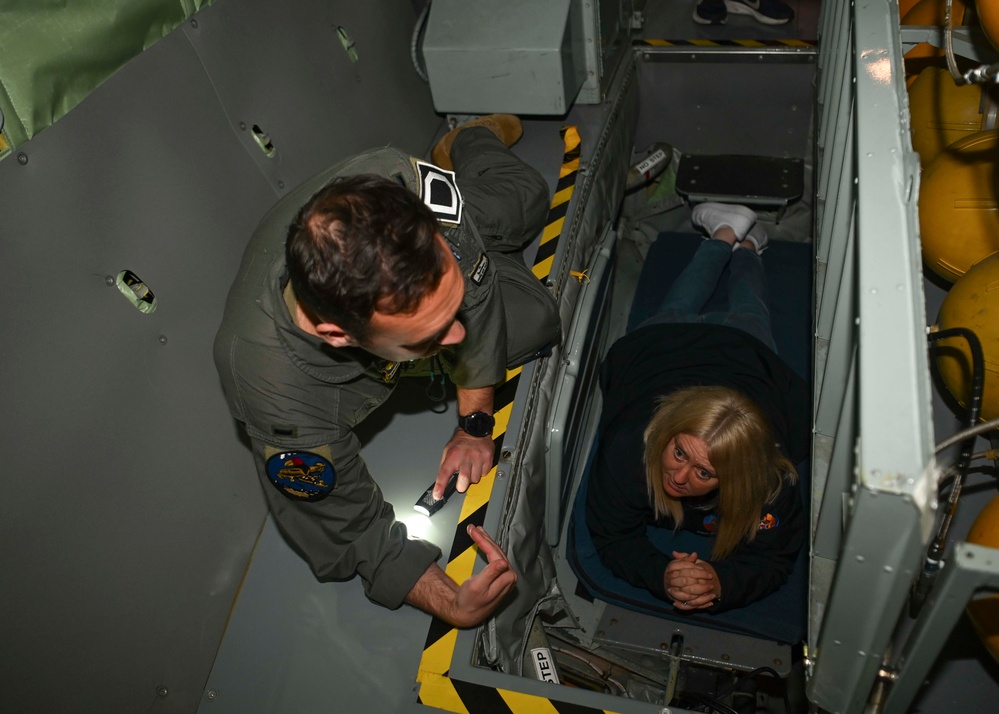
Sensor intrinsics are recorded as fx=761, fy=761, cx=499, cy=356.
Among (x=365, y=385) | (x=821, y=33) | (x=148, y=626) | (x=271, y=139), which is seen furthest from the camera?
(x=821, y=33)

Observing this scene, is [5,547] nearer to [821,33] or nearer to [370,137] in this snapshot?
[370,137]

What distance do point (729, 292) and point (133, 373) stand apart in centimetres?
238

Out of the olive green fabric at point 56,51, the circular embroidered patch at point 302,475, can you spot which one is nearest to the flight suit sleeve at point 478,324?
the circular embroidered patch at point 302,475

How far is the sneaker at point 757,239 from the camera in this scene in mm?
3564

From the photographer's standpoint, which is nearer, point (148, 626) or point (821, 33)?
point (148, 626)

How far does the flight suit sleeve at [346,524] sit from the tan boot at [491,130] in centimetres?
164

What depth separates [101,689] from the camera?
72.4 inches

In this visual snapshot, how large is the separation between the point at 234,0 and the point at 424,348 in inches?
59.5

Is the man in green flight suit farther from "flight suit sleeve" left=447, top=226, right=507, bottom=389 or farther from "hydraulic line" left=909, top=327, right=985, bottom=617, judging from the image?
"hydraulic line" left=909, top=327, right=985, bottom=617

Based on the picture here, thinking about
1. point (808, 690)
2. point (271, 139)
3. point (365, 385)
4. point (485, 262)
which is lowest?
point (808, 690)

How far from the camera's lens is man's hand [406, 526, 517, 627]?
191 centimetres

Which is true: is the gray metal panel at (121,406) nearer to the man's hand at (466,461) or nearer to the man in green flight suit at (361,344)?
the man in green flight suit at (361,344)

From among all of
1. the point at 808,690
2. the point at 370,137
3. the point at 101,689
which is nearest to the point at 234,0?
the point at 370,137

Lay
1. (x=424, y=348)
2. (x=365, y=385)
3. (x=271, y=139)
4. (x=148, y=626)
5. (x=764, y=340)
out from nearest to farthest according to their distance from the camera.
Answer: (x=424, y=348) → (x=148, y=626) → (x=365, y=385) → (x=271, y=139) → (x=764, y=340)
